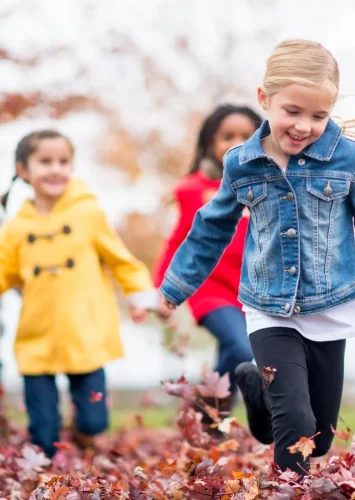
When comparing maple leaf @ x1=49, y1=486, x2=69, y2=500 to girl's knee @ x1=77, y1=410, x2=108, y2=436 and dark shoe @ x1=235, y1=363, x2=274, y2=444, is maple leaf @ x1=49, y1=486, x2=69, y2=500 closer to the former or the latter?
dark shoe @ x1=235, y1=363, x2=274, y2=444

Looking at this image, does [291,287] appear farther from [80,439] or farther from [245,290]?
[80,439]

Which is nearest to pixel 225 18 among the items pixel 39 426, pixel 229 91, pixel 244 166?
pixel 229 91

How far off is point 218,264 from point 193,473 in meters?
2.08

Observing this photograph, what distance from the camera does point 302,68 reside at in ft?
11.0

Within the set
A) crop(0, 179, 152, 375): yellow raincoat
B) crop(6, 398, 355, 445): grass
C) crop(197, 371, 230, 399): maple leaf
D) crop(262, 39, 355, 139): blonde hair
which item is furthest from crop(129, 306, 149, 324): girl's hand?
crop(6, 398, 355, 445): grass

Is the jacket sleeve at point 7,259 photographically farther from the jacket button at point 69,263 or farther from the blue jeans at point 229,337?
the blue jeans at point 229,337

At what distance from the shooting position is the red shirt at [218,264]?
568 cm

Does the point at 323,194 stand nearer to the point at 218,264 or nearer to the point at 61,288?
the point at 218,264

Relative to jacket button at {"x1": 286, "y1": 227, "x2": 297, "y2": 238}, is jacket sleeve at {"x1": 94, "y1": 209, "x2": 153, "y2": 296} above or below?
below

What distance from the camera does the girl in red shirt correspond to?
5.51 meters

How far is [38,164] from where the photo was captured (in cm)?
578

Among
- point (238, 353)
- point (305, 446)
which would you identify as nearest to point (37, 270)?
point (238, 353)

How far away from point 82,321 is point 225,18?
7255 mm

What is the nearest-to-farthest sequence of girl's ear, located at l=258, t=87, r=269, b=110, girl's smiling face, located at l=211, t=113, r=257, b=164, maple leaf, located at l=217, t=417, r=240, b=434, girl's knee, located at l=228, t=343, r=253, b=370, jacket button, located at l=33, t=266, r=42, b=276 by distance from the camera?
1. girl's ear, located at l=258, t=87, r=269, b=110
2. maple leaf, located at l=217, t=417, r=240, b=434
3. girl's knee, located at l=228, t=343, r=253, b=370
4. jacket button, located at l=33, t=266, r=42, b=276
5. girl's smiling face, located at l=211, t=113, r=257, b=164
